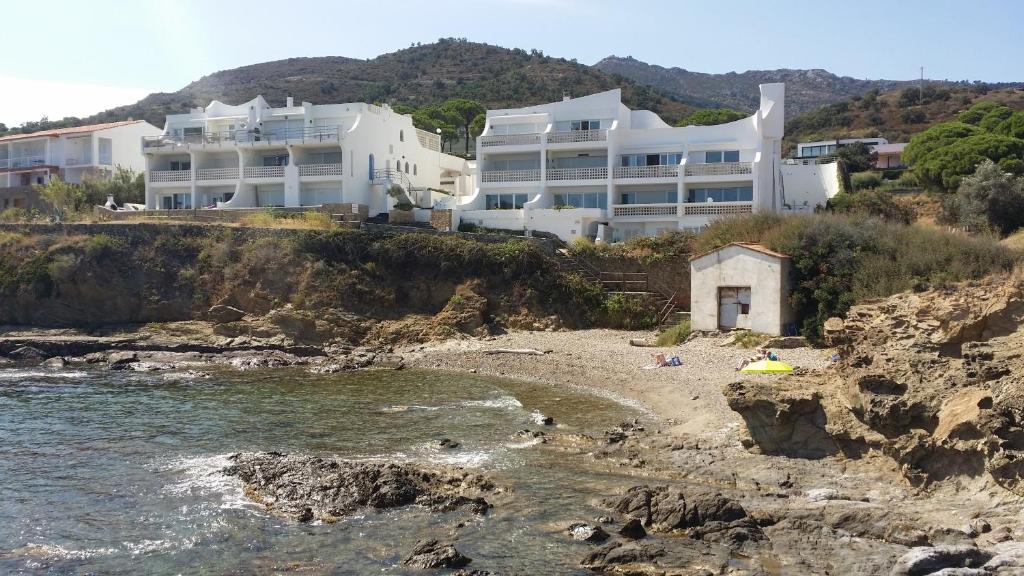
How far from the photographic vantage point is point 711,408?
74.7 ft

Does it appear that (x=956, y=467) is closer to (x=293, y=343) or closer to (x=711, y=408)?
(x=711, y=408)

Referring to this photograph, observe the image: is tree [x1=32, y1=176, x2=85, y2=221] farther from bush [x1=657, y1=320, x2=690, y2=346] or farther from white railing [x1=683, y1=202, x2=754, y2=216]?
bush [x1=657, y1=320, x2=690, y2=346]

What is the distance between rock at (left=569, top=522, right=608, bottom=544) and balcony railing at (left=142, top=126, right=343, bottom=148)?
138ft

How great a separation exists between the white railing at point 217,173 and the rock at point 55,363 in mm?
19306

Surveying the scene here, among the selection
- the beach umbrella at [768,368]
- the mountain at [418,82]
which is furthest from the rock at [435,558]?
the mountain at [418,82]

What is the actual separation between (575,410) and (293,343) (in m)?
19.5

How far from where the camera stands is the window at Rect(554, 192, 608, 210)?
52.1 meters

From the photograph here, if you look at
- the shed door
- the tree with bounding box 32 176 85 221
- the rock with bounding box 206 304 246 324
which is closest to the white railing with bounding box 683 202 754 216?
the shed door

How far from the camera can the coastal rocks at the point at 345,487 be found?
650 inches

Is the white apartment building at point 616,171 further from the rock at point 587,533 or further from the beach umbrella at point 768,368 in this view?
the rock at point 587,533

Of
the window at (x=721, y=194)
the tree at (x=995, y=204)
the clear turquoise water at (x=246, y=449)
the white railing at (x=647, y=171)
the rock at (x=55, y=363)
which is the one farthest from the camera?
the white railing at (x=647, y=171)

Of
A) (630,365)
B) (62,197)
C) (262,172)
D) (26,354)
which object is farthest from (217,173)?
(630,365)

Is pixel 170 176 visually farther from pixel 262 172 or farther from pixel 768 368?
pixel 768 368

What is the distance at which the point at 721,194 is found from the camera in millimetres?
49812
